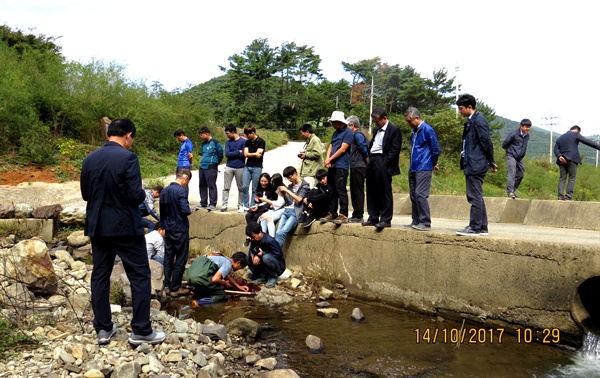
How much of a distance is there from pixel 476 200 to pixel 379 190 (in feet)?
4.49

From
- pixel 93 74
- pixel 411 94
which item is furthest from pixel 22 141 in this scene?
pixel 411 94

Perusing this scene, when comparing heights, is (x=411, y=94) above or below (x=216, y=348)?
above

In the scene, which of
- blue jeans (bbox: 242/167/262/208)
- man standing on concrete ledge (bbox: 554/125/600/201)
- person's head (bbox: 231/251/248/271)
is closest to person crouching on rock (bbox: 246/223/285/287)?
person's head (bbox: 231/251/248/271)

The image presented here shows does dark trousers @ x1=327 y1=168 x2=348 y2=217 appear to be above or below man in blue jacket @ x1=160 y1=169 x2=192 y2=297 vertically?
above

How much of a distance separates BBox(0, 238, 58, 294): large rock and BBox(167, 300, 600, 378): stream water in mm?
1698

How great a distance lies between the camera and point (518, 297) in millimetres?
5656

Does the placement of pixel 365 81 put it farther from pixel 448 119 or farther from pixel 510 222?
pixel 510 222

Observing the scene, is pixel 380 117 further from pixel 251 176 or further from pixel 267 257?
pixel 251 176

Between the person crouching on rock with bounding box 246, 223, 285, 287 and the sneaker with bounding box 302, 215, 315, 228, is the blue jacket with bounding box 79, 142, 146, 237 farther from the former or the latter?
the sneaker with bounding box 302, 215, 315, 228

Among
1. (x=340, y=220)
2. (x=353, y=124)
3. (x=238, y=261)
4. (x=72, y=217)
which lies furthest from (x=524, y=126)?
(x=72, y=217)

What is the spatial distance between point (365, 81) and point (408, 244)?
143 ft

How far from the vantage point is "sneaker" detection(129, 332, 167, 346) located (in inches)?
176
